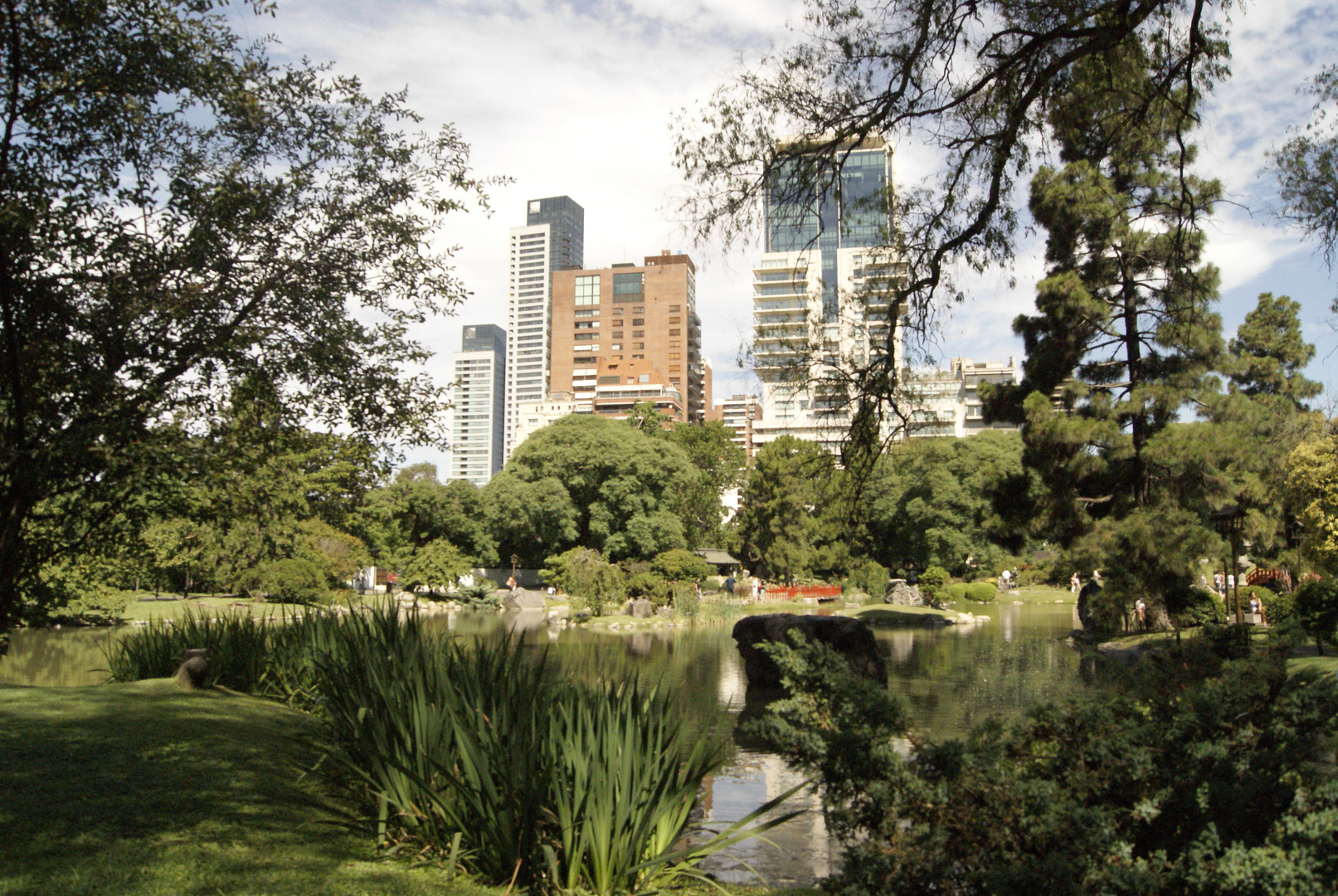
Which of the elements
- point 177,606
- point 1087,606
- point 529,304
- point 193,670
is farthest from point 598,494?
point 529,304

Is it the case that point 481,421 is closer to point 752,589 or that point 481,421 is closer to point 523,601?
point 523,601

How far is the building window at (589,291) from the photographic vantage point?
102 metres

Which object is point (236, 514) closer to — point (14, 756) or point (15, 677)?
point (14, 756)

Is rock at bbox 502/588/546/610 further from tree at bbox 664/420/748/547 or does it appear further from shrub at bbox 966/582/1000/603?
shrub at bbox 966/582/1000/603

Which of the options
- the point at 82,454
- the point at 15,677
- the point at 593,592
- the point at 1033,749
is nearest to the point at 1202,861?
the point at 1033,749

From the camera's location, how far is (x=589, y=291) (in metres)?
102

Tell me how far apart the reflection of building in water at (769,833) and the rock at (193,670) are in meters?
4.57

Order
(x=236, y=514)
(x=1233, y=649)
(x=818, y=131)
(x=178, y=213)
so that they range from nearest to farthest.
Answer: (x=1233, y=649) < (x=178, y=213) < (x=236, y=514) < (x=818, y=131)

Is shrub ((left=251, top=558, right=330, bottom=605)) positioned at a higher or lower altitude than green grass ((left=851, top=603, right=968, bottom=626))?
higher

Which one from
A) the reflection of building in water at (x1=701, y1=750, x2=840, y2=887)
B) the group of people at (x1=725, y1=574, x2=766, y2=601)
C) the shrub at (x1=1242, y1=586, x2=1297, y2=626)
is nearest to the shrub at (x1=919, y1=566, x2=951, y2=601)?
the group of people at (x1=725, y1=574, x2=766, y2=601)

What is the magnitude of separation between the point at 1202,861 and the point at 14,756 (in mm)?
5429

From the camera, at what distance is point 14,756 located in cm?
479

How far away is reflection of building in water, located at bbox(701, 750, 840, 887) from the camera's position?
4504mm

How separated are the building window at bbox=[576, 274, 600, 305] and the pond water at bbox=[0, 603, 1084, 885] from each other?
79.2 m
